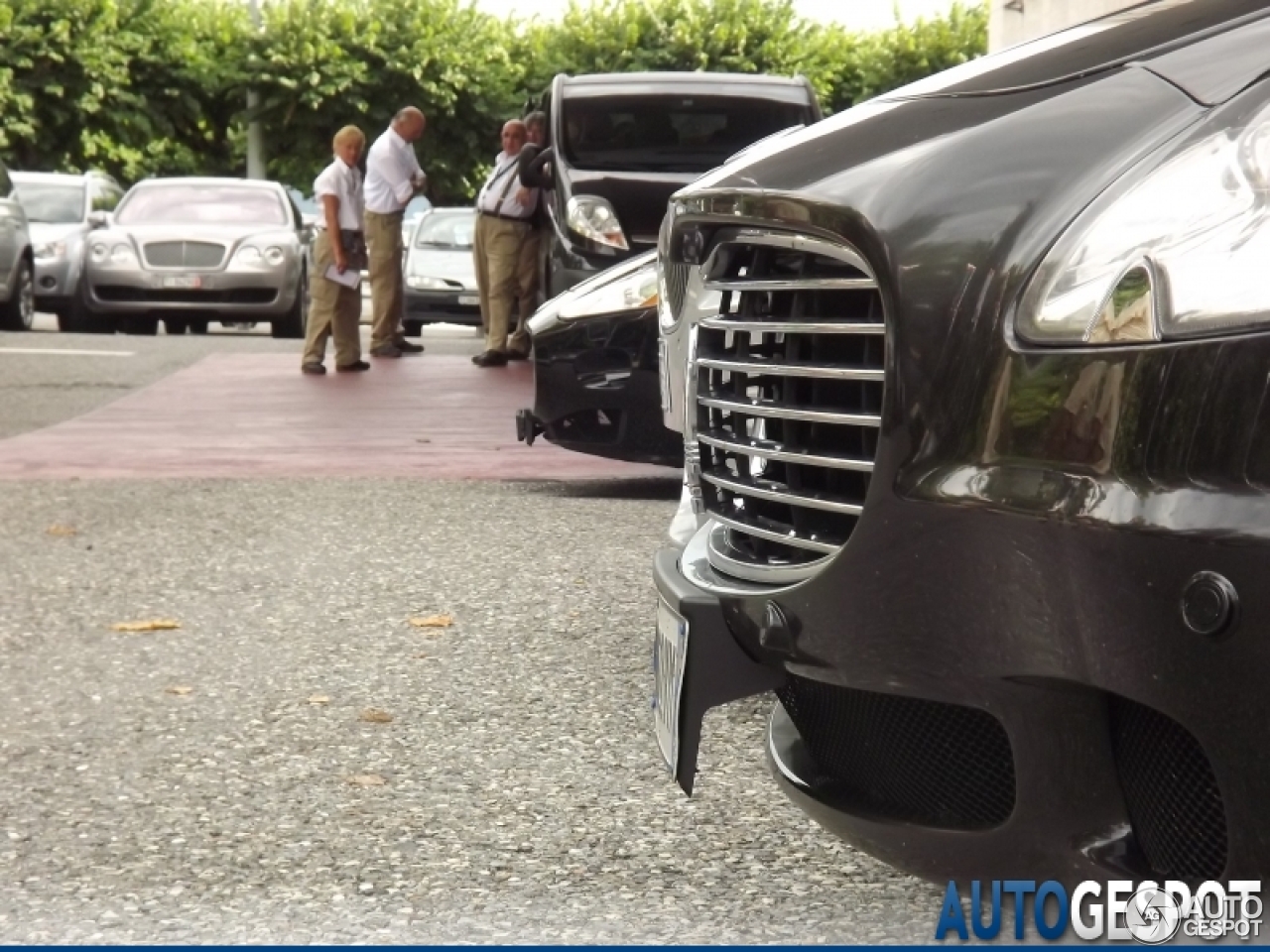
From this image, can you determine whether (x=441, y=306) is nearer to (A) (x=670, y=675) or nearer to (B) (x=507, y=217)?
(B) (x=507, y=217)

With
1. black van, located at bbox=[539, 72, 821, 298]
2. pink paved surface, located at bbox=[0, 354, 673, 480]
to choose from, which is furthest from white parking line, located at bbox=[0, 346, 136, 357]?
black van, located at bbox=[539, 72, 821, 298]

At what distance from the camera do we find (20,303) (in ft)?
63.8

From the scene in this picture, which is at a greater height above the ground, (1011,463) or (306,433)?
(1011,463)

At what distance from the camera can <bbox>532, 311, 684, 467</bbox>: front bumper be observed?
7.41 meters

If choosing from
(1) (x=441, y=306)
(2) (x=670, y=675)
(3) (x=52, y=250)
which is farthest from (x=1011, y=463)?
(1) (x=441, y=306)

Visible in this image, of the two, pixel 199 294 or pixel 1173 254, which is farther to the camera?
pixel 199 294

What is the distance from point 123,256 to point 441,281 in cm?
594

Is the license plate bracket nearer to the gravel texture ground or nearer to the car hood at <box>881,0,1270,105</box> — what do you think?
the gravel texture ground

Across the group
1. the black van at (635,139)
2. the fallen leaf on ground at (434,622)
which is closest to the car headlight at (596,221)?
the black van at (635,139)

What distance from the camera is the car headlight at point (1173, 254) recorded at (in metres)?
2.12

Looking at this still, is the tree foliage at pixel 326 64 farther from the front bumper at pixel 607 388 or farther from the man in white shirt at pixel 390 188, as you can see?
the front bumper at pixel 607 388

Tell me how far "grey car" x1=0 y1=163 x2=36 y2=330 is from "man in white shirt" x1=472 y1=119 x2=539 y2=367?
17.7 feet

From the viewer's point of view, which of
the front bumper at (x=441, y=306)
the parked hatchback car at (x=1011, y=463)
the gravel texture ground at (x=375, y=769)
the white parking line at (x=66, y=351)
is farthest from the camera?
the front bumper at (x=441, y=306)

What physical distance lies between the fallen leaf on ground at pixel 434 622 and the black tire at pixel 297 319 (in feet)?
46.1
